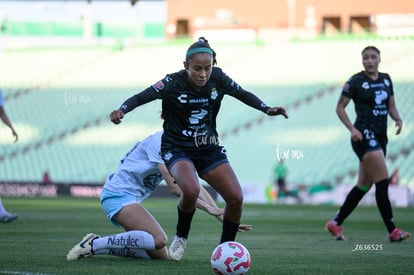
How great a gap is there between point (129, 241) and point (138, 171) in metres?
0.77

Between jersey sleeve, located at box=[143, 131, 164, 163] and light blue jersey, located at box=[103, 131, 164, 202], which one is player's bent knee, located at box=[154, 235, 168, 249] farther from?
jersey sleeve, located at box=[143, 131, 164, 163]

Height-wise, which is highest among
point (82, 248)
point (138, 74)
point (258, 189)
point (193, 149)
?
point (193, 149)

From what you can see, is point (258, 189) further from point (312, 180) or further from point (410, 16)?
point (410, 16)

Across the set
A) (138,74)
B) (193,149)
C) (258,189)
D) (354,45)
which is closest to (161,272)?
(193,149)

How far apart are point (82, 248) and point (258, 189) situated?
21.6 m

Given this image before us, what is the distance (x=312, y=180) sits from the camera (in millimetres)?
30094

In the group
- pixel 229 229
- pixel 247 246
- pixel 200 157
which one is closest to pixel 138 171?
pixel 200 157

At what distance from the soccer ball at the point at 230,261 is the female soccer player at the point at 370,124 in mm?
5033

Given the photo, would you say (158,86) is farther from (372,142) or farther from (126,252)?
(372,142)

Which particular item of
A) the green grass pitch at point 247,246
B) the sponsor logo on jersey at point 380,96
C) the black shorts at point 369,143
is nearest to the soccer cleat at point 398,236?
the green grass pitch at point 247,246

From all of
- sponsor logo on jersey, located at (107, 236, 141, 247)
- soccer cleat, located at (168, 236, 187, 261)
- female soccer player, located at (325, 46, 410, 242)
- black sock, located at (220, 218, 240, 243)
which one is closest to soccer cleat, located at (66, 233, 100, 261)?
sponsor logo on jersey, located at (107, 236, 141, 247)

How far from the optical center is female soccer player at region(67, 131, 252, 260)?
876 cm

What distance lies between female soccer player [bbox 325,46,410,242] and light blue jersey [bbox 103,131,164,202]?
3.65 m

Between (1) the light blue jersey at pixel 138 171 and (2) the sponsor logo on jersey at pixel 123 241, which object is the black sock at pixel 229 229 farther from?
(1) the light blue jersey at pixel 138 171
